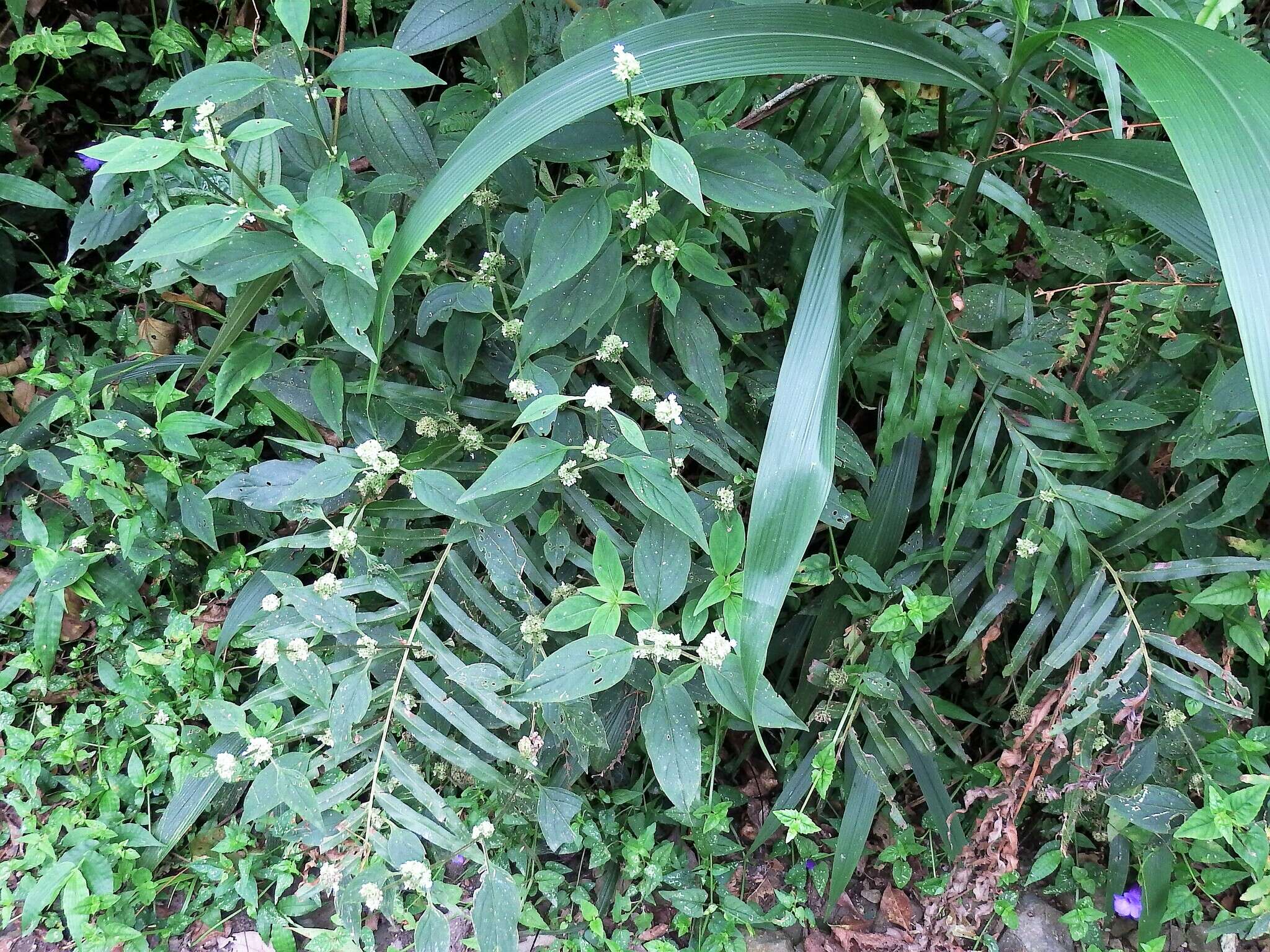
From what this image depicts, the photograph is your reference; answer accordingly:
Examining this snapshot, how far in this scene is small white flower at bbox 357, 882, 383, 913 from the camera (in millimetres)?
911

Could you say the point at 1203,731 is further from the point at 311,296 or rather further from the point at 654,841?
the point at 311,296

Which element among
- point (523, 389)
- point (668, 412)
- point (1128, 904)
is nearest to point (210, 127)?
point (523, 389)

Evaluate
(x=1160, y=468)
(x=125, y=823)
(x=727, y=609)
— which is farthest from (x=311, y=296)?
(x=1160, y=468)

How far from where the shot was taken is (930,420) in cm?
112

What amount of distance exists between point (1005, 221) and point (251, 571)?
1.54 meters

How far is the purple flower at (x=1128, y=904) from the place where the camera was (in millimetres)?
1260

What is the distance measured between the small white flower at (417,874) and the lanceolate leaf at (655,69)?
652mm

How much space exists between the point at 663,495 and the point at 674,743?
11.7 inches

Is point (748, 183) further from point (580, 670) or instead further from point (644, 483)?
point (580, 670)

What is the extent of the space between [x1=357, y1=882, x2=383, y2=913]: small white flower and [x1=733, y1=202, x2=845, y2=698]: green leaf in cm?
52

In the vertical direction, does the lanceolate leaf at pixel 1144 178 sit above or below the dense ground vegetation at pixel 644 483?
above

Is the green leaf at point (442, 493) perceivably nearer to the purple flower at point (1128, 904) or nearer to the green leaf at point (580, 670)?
the green leaf at point (580, 670)

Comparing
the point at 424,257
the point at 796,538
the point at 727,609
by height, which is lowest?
the point at 727,609

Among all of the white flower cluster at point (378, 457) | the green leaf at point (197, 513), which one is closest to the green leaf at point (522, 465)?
the white flower cluster at point (378, 457)
